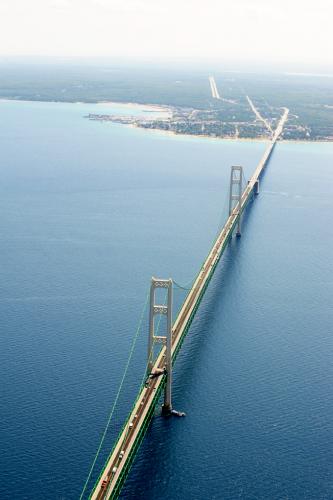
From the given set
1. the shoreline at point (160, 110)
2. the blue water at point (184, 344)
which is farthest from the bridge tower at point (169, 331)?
the shoreline at point (160, 110)

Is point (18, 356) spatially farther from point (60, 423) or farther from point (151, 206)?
point (151, 206)

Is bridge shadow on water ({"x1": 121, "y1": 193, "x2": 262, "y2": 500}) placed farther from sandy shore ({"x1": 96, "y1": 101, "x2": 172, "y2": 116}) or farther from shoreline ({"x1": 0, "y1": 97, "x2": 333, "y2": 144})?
sandy shore ({"x1": 96, "y1": 101, "x2": 172, "y2": 116})

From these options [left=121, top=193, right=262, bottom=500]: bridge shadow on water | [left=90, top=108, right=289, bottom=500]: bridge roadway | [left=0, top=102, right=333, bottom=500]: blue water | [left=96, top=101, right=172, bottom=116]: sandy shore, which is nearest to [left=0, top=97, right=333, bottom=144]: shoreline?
[left=96, top=101, right=172, bottom=116]: sandy shore

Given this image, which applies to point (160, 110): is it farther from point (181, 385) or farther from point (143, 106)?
point (181, 385)

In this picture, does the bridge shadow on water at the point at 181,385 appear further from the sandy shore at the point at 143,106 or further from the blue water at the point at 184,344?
the sandy shore at the point at 143,106

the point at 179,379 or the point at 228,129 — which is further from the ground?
the point at 228,129

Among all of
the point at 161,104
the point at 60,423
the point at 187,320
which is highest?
the point at 161,104

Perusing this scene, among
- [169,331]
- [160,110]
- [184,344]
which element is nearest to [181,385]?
[184,344]

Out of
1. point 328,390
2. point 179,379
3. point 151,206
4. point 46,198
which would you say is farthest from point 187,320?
point 46,198
